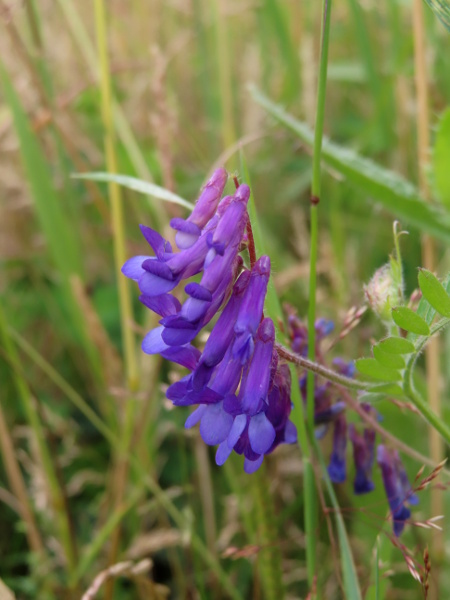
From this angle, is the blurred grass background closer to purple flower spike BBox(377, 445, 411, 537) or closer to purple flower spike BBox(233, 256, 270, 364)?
purple flower spike BBox(377, 445, 411, 537)

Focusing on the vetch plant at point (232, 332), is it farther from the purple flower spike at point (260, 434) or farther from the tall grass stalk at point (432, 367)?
the tall grass stalk at point (432, 367)

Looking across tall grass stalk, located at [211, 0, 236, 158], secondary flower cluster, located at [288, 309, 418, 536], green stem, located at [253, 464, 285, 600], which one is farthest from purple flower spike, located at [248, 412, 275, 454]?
tall grass stalk, located at [211, 0, 236, 158]

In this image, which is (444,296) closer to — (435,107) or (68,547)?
(68,547)

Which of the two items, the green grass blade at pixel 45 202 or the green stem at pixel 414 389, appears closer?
the green stem at pixel 414 389

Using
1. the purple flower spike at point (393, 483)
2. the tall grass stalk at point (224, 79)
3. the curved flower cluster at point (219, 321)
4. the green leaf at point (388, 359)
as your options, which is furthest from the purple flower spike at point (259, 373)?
the tall grass stalk at point (224, 79)

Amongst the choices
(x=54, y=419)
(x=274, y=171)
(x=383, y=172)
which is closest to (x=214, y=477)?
(x=54, y=419)

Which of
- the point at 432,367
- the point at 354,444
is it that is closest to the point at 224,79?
the point at 432,367
